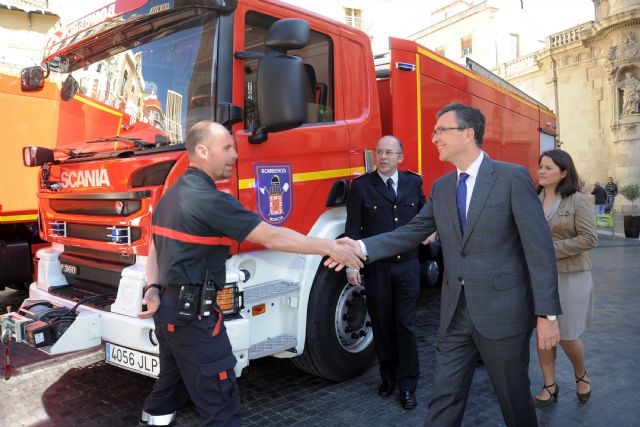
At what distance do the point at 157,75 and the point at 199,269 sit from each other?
5.30 ft

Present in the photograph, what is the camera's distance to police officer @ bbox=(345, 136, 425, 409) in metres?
3.66

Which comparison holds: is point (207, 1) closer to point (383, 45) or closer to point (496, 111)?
point (383, 45)

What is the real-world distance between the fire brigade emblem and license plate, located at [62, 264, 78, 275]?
1.57 metres

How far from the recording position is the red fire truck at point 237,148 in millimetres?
3074

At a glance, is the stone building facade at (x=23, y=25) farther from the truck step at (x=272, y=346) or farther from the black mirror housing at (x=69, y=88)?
the truck step at (x=272, y=346)

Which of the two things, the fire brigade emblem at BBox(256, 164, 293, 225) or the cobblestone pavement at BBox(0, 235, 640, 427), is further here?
the cobblestone pavement at BBox(0, 235, 640, 427)

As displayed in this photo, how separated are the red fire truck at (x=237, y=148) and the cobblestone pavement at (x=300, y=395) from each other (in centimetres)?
32

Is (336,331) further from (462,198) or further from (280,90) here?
(280,90)

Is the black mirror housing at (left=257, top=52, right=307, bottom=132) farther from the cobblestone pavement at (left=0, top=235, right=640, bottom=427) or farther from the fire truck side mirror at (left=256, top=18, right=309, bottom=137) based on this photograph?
the cobblestone pavement at (left=0, top=235, right=640, bottom=427)

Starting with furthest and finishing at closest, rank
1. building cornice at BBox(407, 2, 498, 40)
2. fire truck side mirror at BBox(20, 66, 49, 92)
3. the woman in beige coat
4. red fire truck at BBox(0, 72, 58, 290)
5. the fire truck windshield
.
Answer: building cornice at BBox(407, 2, 498, 40)
red fire truck at BBox(0, 72, 58, 290)
fire truck side mirror at BBox(20, 66, 49, 92)
the woman in beige coat
the fire truck windshield

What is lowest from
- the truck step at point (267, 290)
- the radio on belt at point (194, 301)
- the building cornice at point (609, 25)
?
the truck step at point (267, 290)

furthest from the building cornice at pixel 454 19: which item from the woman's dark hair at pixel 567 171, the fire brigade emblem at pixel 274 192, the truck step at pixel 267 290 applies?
the truck step at pixel 267 290

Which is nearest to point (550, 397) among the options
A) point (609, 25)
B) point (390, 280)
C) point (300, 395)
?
point (390, 280)

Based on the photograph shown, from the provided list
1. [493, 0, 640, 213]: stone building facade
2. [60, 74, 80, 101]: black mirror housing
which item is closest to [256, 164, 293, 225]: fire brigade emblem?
[60, 74, 80, 101]: black mirror housing
